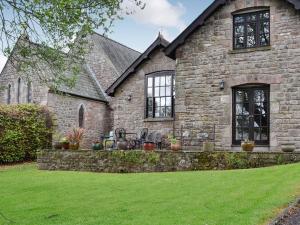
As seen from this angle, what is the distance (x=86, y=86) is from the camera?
28125 mm

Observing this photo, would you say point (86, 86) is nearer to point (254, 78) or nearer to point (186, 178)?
point (254, 78)

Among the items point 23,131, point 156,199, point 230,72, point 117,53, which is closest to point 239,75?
point 230,72

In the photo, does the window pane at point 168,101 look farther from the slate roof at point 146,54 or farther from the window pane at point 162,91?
the slate roof at point 146,54

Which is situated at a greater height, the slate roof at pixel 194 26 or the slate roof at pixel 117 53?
the slate roof at pixel 117 53

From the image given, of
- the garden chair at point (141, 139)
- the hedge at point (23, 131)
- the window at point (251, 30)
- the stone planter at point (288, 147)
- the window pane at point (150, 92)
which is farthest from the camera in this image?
the hedge at point (23, 131)

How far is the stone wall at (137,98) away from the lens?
819 inches

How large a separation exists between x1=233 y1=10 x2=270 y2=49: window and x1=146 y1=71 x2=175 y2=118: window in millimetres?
4756

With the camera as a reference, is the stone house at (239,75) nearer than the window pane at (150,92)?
Yes

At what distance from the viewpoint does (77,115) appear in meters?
26.8

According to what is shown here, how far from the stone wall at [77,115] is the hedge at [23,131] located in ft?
3.48

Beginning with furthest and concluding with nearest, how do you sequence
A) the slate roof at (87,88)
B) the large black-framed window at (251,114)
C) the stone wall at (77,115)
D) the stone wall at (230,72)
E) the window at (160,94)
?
the slate roof at (87,88) → the stone wall at (77,115) → the window at (160,94) → the large black-framed window at (251,114) → the stone wall at (230,72)

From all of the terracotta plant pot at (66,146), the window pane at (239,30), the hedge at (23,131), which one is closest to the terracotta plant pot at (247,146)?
the window pane at (239,30)

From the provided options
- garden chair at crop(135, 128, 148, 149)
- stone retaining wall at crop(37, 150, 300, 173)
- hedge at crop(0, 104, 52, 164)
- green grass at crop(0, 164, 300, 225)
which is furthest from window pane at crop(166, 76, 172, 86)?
green grass at crop(0, 164, 300, 225)

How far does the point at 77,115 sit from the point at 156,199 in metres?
18.5
